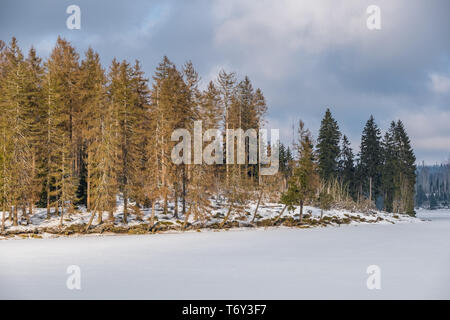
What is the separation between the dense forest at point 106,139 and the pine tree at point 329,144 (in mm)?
18988

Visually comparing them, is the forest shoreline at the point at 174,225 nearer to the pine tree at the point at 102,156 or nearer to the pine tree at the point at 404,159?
the pine tree at the point at 102,156

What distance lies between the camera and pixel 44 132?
100 ft

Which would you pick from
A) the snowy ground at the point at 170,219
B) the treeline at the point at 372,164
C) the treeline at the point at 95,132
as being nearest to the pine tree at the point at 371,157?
the treeline at the point at 372,164

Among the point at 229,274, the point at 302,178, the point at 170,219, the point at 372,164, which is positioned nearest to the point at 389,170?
the point at 372,164

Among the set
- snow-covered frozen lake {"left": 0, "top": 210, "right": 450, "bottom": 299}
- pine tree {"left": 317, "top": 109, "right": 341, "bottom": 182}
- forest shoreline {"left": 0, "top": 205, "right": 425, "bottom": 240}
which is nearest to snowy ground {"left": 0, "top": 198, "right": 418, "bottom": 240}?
forest shoreline {"left": 0, "top": 205, "right": 425, "bottom": 240}

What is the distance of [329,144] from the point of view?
2356 inches

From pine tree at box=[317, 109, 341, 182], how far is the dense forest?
1899 cm

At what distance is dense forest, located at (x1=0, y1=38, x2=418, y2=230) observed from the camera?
27.9 metres

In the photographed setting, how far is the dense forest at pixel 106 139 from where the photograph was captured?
91.6ft

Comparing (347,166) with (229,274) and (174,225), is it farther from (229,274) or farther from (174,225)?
(229,274)

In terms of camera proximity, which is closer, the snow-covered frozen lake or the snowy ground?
the snow-covered frozen lake

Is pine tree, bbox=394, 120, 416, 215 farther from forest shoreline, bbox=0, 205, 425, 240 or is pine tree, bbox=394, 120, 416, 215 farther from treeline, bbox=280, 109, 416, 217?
forest shoreline, bbox=0, 205, 425, 240

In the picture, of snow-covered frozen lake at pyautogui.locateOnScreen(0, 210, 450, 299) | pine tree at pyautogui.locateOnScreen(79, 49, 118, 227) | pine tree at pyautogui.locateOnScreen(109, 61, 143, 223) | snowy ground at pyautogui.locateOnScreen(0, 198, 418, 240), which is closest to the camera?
snow-covered frozen lake at pyautogui.locateOnScreen(0, 210, 450, 299)

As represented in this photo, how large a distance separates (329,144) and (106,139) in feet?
131
